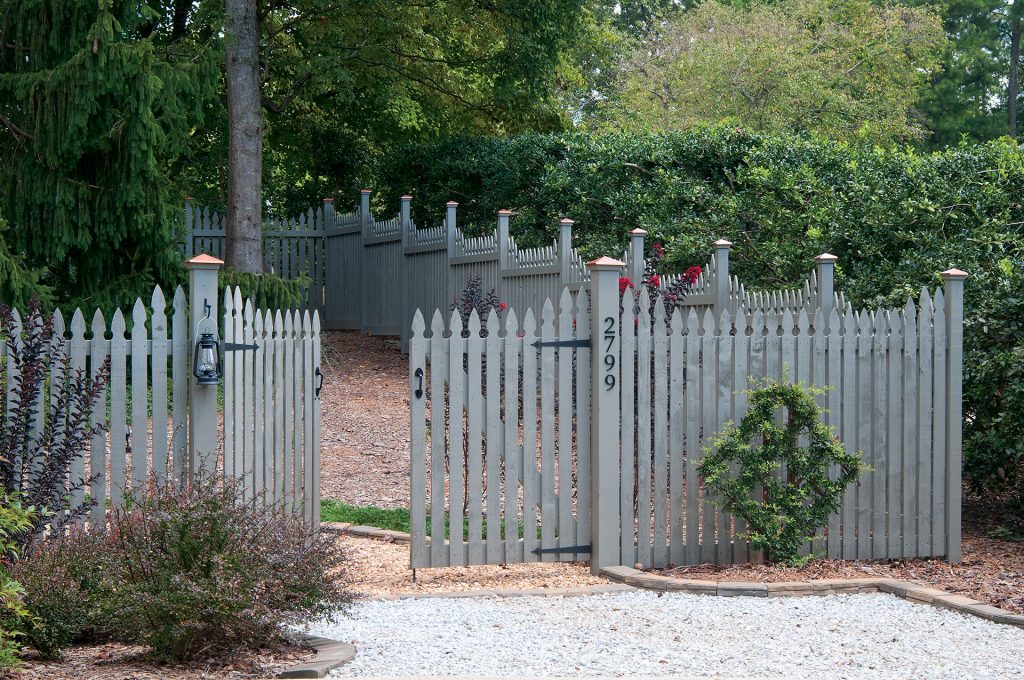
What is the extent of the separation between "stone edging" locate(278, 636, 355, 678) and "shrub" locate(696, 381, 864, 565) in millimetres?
2756

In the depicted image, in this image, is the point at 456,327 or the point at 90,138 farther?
the point at 90,138

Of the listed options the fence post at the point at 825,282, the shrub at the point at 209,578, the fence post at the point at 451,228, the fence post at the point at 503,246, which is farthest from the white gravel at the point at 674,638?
the fence post at the point at 451,228

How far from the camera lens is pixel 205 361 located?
5.90 metres

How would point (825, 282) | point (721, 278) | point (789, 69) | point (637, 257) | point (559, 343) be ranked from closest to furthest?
point (559, 343)
point (825, 282)
point (721, 278)
point (637, 257)
point (789, 69)

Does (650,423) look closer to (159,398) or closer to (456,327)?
(456,327)

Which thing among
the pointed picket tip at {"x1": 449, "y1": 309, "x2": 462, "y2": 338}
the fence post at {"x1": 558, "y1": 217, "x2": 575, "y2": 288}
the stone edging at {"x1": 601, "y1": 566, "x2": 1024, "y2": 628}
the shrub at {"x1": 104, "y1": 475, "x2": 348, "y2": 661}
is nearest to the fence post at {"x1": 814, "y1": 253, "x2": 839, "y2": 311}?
the fence post at {"x1": 558, "y1": 217, "x2": 575, "y2": 288}

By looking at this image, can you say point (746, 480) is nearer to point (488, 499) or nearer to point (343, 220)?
point (488, 499)

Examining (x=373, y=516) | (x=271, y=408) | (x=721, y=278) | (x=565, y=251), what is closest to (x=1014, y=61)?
(x=565, y=251)

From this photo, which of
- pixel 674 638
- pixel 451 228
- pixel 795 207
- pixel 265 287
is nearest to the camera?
pixel 674 638

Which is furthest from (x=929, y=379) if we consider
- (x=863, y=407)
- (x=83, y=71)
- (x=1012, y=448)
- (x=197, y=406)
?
(x=83, y=71)

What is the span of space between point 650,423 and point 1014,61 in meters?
32.7

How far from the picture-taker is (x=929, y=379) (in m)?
7.50

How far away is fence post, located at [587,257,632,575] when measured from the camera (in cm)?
687

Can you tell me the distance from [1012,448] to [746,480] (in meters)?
2.44
